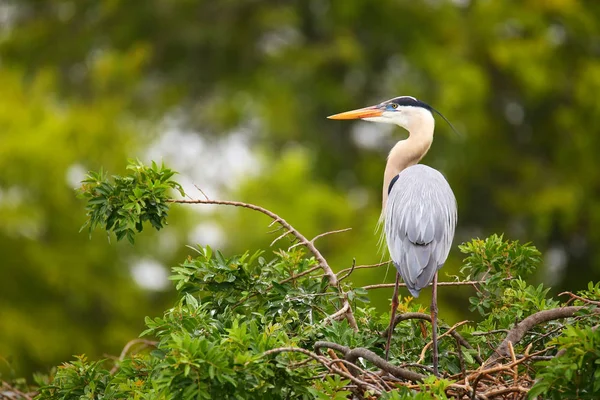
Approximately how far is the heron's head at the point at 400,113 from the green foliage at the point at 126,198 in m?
1.62

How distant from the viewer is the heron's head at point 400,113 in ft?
17.0

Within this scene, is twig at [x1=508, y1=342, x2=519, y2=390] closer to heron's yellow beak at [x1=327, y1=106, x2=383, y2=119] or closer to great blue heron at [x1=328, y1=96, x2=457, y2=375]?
great blue heron at [x1=328, y1=96, x2=457, y2=375]

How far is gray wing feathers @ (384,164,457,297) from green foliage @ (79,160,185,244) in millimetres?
955

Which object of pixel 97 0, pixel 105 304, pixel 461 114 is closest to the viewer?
pixel 105 304

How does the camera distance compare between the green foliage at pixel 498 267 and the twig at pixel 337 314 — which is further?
the green foliage at pixel 498 267

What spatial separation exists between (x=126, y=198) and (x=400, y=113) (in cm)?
193

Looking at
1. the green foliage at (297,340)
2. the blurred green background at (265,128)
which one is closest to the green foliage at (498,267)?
the green foliage at (297,340)

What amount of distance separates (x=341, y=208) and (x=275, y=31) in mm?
3883

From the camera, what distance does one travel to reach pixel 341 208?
12.7m

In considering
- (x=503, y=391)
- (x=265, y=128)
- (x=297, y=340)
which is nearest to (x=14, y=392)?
(x=297, y=340)

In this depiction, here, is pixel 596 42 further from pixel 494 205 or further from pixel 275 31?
pixel 275 31

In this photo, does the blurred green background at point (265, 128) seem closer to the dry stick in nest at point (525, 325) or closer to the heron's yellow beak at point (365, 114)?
the heron's yellow beak at point (365, 114)

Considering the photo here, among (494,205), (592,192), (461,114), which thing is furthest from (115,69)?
(592,192)

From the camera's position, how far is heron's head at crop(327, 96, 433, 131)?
5.18 metres
